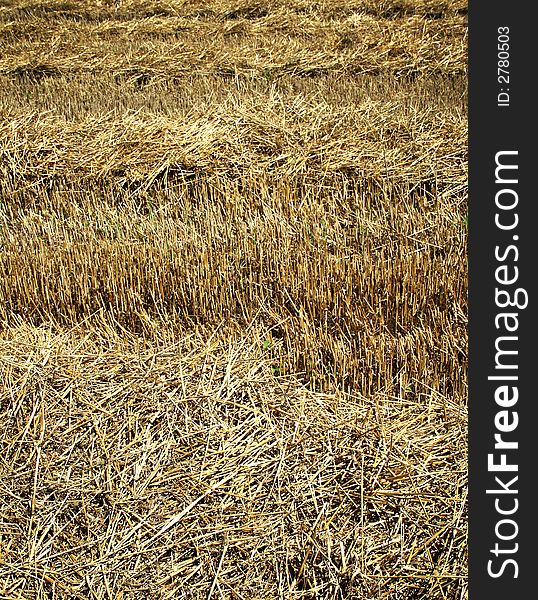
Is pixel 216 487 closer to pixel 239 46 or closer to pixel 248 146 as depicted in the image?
pixel 248 146

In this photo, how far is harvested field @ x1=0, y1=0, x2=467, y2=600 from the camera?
2.17 metres

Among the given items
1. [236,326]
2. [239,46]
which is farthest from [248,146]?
[239,46]

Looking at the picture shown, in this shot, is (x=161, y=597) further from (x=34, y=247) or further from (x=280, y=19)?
(x=280, y=19)

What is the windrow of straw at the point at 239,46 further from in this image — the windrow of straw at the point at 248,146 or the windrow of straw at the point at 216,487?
the windrow of straw at the point at 216,487

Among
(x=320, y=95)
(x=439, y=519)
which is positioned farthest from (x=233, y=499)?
(x=320, y=95)

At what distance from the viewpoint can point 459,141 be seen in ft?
18.3

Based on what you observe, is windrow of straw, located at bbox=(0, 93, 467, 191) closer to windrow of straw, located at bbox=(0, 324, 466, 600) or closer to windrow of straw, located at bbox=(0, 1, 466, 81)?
windrow of straw, located at bbox=(0, 1, 466, 81)

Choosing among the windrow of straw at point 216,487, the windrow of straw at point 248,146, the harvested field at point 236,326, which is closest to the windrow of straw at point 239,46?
the harvested field at point 236,326

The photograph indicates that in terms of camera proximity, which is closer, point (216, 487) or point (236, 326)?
point (216, 487)

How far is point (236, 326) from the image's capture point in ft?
12.5

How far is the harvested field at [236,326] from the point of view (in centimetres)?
217

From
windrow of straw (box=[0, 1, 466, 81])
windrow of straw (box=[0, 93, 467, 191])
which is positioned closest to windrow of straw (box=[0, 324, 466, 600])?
windrow of straw (box=[0, 93, 467, 191])

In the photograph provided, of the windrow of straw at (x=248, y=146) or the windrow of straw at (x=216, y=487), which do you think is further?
the windrow of straw at (x=248, y=146)

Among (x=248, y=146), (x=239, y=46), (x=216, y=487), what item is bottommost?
(x=216, y=487)
